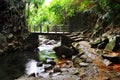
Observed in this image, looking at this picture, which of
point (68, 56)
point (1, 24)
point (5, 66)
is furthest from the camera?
point (1, 24)

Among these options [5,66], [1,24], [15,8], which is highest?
[15,8]

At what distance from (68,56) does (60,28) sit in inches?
361

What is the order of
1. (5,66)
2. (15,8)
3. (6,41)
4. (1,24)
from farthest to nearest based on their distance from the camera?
(15,8) → (1,24) → (6,41) → (5,66)

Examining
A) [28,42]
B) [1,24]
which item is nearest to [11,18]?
[1,24]

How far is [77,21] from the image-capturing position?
2402 cm

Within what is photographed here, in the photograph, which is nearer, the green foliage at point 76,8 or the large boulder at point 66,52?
the green foliage at point 76,8

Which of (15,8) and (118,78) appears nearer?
(118,78)

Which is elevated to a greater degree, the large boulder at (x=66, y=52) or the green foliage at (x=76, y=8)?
the green foliage at (x=76, y=8)

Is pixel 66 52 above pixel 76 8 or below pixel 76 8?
below

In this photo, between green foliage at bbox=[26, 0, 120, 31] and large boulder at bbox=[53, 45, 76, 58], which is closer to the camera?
green foliage at bbox=[26, 0, 120, 31]

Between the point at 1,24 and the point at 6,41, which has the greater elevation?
the point at 1,24

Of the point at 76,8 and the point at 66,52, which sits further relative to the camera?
the point at 76,8

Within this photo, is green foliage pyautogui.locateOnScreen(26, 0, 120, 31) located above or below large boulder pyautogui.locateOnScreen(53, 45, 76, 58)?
above

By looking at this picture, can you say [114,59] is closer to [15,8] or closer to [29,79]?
[29,79]
